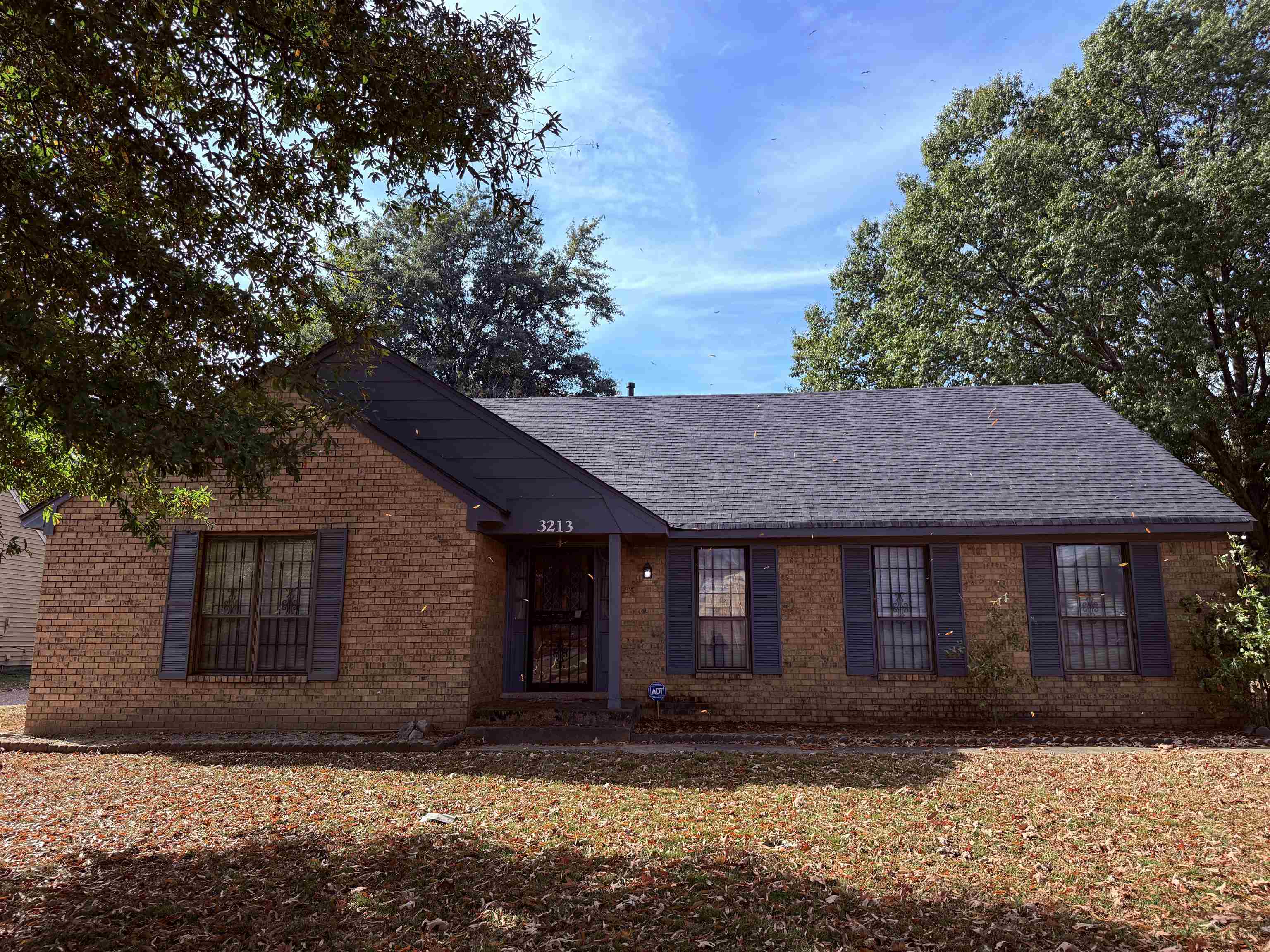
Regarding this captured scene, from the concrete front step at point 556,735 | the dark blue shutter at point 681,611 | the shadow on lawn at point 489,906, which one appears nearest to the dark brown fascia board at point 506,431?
the dark blue shutter at point 681,611

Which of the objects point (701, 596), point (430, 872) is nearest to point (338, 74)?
point (430, 872)

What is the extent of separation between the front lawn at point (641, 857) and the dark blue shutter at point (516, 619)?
146 inches

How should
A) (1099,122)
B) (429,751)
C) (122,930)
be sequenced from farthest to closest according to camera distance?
(1099,122), (429,751), (122,930)

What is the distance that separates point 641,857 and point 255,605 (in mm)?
7103

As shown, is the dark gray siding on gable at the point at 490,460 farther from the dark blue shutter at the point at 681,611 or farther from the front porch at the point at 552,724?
the front porch at the point at 552,724

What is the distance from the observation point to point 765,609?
1168cm

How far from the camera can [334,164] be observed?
6.35m

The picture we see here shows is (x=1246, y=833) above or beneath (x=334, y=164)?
beneath

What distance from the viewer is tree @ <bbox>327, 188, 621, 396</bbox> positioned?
98.8 ft

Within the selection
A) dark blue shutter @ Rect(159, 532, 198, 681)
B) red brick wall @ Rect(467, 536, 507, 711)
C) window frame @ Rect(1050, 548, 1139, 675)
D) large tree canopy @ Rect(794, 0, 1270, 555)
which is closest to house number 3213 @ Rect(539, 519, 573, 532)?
red brick wall @ Rect(467, 536, 507, 711)

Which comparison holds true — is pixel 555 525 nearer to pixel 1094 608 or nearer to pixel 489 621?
pixel 489 621

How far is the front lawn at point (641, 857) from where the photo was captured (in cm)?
427

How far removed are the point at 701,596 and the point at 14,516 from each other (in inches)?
846

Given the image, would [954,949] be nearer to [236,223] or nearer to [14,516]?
[236,223]
